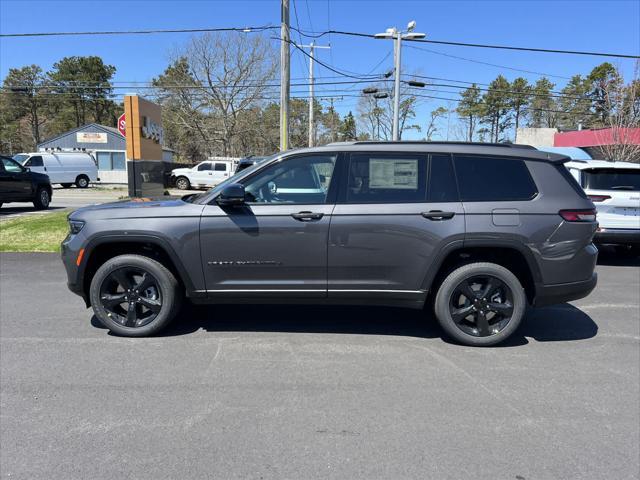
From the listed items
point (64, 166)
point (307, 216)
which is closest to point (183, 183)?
point (64, 166)

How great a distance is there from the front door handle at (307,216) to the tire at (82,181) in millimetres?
29832

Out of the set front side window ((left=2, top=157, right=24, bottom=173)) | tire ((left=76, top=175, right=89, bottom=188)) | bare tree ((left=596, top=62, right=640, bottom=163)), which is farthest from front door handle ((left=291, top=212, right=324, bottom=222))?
tire ((left=76, top=175, right=89, bottom=188))

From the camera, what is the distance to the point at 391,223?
4188mm

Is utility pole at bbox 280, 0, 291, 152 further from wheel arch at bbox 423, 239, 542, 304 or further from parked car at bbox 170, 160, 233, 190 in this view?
parked car at bbox 170, 160, 233, 190

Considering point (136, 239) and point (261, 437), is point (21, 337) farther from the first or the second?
point (261, 437)

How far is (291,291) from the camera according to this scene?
437 centimetres

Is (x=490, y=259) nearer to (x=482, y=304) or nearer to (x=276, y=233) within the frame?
(x=482, y=304)

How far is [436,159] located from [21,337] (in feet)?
14.4

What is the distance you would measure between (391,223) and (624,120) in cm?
2165

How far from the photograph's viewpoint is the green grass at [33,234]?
9.02 m

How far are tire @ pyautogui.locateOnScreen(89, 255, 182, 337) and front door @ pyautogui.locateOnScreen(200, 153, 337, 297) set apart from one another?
Answer: 44 cm

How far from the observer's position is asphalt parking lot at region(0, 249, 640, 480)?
2691 mm

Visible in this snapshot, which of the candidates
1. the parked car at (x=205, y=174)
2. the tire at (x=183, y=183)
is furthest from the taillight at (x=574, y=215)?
the tire at (x=183, y=183)

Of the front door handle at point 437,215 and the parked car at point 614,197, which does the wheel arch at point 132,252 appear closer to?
the front door handle at point 437,215
